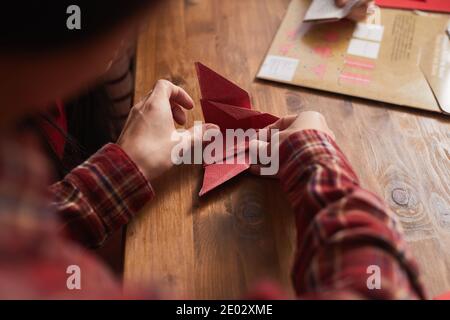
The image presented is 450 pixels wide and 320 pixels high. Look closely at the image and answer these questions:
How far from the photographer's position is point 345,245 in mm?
462

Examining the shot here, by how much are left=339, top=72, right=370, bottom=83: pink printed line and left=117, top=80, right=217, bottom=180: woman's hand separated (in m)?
0.28

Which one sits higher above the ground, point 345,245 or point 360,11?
point 360,11

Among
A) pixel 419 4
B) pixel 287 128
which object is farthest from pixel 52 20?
pixel 419 4

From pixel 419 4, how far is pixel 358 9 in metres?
0.16

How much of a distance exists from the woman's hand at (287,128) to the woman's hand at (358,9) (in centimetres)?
34

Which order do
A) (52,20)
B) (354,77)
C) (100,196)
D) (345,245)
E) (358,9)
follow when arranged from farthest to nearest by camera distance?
(358,9)
(354,77)
(100,196)
(345,245)
(52,20)


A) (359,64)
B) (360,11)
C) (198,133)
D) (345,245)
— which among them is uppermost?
(360,11)

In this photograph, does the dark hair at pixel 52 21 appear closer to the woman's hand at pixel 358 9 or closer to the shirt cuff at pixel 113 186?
the shirt cuff at pixel 113 186

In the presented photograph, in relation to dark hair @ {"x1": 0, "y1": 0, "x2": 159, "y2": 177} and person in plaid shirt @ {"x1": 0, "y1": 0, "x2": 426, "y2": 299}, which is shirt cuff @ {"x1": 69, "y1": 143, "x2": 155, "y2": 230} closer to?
person in plaid shirt @ {"x1": 0, "y1": 0, "x2": 426, "y2": 299}

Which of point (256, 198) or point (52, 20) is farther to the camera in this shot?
point (256, 198)

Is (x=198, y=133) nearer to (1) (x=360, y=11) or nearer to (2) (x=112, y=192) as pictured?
(2) (x=112, y=192)

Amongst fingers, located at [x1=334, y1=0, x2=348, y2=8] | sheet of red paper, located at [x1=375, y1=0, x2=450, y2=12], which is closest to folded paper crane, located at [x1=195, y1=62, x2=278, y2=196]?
fingers, located at [x1=334, y1=0, x2=348, y2=8]

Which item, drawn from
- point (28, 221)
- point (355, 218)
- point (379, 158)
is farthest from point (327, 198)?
point (28, 221)

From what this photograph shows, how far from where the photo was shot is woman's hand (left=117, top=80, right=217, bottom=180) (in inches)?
25.5
